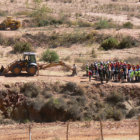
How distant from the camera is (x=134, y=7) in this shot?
67.2 m

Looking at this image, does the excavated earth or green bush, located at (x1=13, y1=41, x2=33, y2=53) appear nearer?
the excavated earth

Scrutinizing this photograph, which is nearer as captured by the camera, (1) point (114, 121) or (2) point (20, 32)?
(1) point (114, 121)

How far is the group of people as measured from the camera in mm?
24391

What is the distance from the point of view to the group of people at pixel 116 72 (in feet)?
80.0

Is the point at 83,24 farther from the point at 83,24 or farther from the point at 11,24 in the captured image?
the point at 11,24

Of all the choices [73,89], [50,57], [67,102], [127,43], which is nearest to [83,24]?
[127,43]

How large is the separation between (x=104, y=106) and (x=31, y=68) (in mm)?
6239

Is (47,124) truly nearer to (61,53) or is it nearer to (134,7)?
(61,53)

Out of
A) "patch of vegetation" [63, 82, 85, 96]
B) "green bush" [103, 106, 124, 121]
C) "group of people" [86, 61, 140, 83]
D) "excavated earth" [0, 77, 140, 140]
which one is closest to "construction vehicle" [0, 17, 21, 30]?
"excavated earth" [0, 77, 140, 140]

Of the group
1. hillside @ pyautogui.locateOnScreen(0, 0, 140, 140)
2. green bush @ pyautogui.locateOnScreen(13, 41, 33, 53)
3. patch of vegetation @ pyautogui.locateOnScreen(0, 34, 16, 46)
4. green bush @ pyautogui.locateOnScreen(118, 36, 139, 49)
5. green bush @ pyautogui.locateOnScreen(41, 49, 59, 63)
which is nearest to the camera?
hillside @ pyautogui.locateOnScreen(0, 0, 140, 140)

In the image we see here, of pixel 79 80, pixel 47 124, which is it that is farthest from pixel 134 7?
pixel 47 124

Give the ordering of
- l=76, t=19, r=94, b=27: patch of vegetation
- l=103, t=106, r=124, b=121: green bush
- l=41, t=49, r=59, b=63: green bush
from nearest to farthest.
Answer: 1. l=103, t=106, r=124, b=121: green bush
2. l=41, t=49, r=59, b=63: green bush
3. l=76, t=19, r=94, b=27: patch of vegetation

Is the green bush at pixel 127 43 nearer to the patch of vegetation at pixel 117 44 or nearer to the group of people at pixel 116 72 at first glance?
the patch of vegetation at pixel 117 44

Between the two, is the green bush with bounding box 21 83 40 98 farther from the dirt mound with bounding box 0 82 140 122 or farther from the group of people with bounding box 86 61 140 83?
the group of people with bounding box 86 61 140 83
